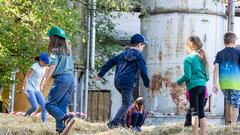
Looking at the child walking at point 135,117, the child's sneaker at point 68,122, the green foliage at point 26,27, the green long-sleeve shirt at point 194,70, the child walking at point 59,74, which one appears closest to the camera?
the child's sneaker at point 68,122

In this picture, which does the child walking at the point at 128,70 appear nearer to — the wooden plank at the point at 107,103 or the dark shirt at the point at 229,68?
the dark shirt at the point at 229,68

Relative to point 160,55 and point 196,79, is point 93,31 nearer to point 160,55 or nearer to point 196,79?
point 160,55

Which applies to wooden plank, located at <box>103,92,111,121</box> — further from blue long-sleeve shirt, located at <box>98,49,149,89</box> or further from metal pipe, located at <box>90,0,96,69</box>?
blue long-sleeve shirt, located at <box>98,49,149,89</box>

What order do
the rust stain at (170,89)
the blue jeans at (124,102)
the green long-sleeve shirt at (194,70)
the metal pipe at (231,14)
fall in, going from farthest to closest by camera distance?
the metal pipe at (231,14) < the rust stain at (170,89) < the blue jeans at (124,102) < the green long-sleeve shirt at (194,70)

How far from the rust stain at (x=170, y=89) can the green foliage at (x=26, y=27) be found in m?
2.83

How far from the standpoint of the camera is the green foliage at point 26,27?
1330 cm

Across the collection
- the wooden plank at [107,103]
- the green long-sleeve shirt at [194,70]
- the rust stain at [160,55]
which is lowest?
the wooden plank at [107,103]

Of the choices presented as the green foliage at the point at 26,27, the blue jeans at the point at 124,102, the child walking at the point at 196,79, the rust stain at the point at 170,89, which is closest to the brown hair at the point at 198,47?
the child walking at the point at 196,79

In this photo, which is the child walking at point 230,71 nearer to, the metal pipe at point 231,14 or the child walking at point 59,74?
the child walking at point 59,74

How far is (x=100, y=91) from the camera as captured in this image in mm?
23453

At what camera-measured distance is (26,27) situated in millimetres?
13578

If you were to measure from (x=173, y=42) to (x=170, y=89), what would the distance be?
1.34 meters

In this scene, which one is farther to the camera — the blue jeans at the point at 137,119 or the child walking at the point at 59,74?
the blue jeans at the point at 137,119

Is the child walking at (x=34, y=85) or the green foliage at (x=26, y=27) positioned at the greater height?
the green foliage at (x=26, y=27)
